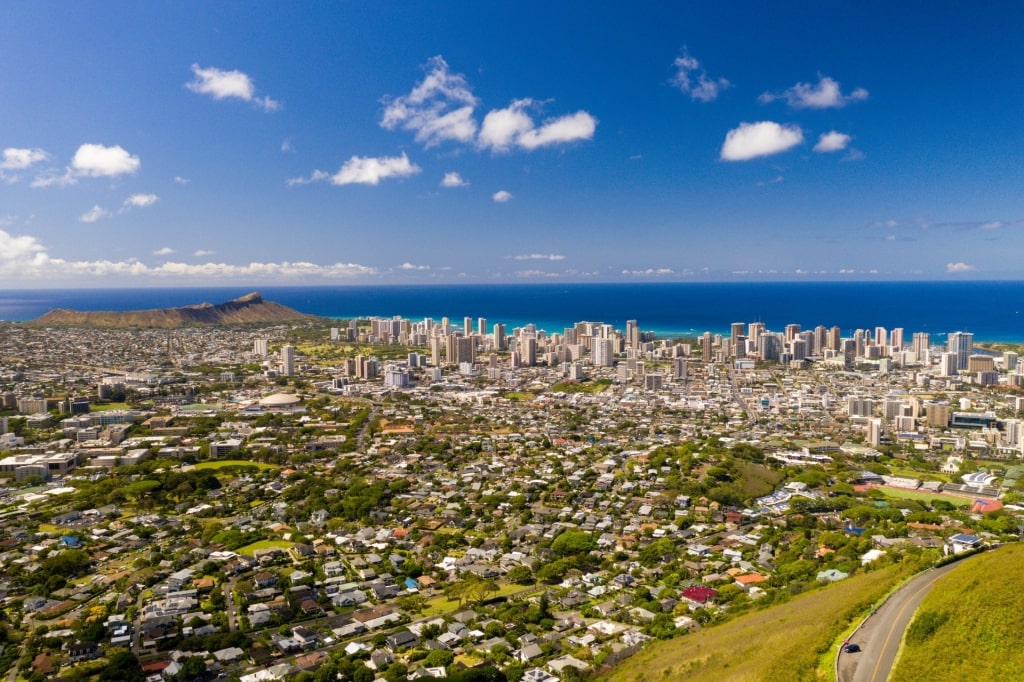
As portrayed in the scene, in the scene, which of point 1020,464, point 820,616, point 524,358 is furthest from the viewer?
point 524,358

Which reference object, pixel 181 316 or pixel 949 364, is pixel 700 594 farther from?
pixel 181 316

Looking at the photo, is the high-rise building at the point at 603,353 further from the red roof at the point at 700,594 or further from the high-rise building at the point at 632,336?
the red roof at the point at 700,594

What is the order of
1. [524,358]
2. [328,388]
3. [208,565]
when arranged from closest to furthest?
[208,565], [328,388], [524,358]

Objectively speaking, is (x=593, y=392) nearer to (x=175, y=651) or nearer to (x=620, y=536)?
(x=620, y=536)

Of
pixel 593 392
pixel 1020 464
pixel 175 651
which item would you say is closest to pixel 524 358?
pixel 593 392

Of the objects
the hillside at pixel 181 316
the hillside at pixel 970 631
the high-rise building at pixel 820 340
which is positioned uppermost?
the hillside at pixel 181 316

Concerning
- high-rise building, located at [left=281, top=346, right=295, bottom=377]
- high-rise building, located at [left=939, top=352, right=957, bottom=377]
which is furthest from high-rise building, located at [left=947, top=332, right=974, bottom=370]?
high-rise building, located at [left=281, top=346, right=295, bottom=377]

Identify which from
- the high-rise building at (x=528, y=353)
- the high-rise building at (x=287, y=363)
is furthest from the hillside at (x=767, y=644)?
the high-rise building at (x=528, y=353)
